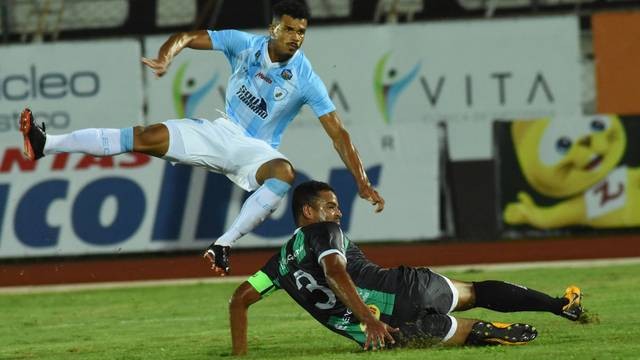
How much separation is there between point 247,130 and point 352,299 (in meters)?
2.50

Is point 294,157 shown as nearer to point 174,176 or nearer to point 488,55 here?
point 174,176

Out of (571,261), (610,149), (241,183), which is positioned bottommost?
(571,261)

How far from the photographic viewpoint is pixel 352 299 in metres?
8.94

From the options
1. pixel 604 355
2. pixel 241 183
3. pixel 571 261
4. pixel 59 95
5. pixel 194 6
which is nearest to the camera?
pixel 604 355

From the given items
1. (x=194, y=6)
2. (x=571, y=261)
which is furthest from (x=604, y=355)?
(x=194, y=6)

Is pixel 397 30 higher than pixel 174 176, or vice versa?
pixel 397 30

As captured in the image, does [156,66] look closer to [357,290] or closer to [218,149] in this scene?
[218,149]

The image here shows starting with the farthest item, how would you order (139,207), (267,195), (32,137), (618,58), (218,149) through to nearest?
(618,58)
(139,207)
(218,149)
(267,195)
(32,137)

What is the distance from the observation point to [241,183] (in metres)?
11.0

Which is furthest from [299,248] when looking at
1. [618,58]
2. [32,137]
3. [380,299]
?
[618,58]

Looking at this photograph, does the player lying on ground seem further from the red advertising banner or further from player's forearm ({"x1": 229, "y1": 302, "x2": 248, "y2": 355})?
the red advertising banner

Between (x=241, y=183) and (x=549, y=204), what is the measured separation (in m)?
8.78

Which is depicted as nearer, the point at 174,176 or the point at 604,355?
the point at 604,355

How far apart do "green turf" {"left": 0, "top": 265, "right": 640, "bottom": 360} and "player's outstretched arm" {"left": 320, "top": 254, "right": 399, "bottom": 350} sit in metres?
0.18
